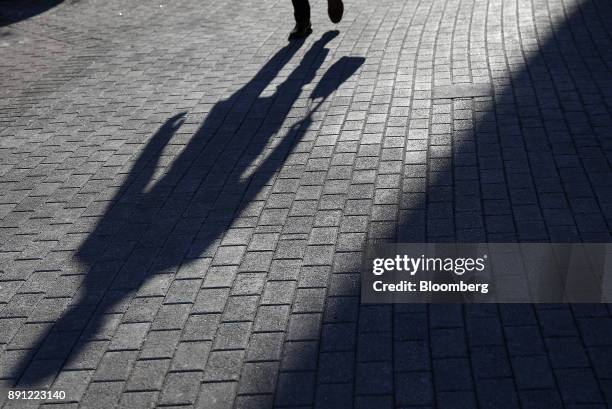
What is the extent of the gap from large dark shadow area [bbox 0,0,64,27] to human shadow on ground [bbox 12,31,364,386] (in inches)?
294

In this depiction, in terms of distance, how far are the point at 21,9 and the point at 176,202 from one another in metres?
10.8

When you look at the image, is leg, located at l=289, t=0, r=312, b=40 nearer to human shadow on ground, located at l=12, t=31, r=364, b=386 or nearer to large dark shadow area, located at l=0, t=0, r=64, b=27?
human shadow on ground, located at l=12, t=31, r=364, b=386

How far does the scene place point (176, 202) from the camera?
6.62 metres

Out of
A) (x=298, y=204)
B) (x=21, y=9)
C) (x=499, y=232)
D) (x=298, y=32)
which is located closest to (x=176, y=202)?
(x=298, y=204)

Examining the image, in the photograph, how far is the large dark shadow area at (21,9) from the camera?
48.0ft

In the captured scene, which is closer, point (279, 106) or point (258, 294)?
point (258, 294)

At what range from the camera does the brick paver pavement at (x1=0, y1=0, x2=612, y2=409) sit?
14.4 feet

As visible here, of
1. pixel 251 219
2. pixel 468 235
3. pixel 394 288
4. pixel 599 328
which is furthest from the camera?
pixel 251 219

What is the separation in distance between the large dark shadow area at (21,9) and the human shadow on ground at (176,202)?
746cm

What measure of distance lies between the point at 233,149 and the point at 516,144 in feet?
9.42

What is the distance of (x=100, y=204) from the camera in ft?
22.0

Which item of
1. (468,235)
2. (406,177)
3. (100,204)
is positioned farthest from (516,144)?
(100,204)

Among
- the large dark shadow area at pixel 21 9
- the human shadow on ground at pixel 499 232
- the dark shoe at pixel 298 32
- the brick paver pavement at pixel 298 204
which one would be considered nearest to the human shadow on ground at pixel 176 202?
the brick paver pavement at pixel 298 204

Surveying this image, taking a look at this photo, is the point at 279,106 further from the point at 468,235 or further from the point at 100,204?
the point at 468,235
